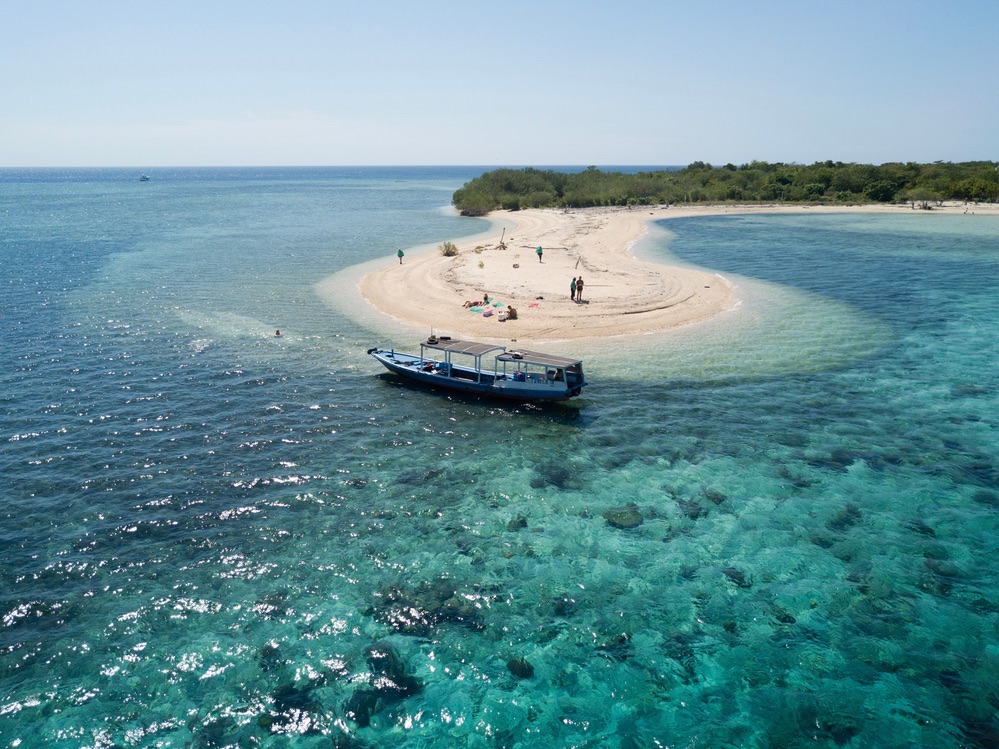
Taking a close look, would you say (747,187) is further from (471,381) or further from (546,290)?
(471,381)

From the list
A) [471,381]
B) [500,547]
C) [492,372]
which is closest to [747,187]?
[492,372]

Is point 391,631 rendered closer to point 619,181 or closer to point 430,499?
point 430,499

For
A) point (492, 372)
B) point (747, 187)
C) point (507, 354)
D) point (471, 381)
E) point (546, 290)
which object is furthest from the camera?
point (747, 187)

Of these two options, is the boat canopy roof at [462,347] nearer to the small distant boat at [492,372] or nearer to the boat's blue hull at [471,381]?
the small distant boat at [492,372]

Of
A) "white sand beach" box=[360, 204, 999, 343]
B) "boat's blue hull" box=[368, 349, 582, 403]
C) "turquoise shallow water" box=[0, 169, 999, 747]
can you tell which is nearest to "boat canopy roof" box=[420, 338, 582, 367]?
"boat's blue hull" box=[368, 349, 582, 403]

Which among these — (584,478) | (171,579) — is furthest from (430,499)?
(171,579)

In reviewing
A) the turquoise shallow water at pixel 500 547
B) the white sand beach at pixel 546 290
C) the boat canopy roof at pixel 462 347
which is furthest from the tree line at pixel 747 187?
the turquoise shallow water at pixel 500 547
